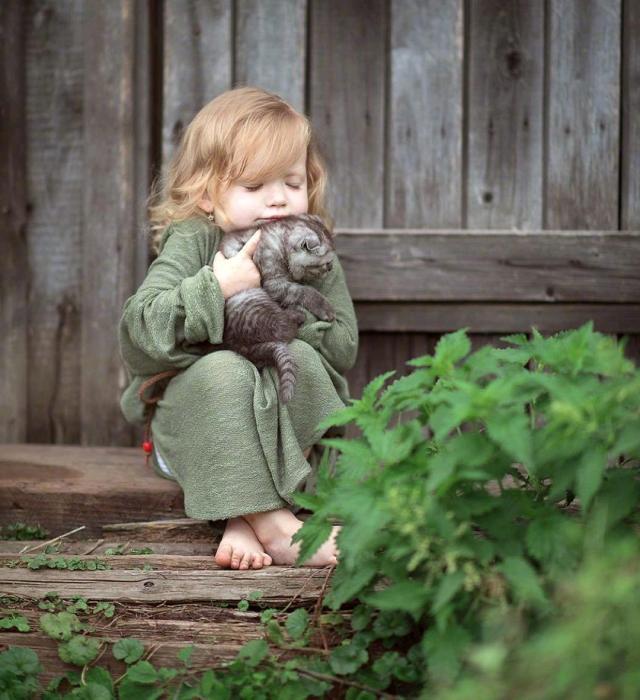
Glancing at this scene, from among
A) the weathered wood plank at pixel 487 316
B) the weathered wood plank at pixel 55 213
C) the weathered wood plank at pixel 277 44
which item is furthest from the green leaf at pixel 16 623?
the weathered wood plank at pixel 277 44

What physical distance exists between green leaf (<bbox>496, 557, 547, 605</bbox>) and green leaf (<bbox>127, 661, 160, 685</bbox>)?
0.93 meters

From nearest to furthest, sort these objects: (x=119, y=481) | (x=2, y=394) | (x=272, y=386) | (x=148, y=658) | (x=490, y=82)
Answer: (x=148, y=658) < (x=272, y=386) < (x=119, y=481) < (x=490, y=82) < (x=2, y=394)

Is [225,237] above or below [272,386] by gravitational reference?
above

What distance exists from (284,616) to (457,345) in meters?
0.88

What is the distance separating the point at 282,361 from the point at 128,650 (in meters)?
0.89

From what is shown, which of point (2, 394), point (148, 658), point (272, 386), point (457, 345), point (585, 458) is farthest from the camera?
point (2, 394)

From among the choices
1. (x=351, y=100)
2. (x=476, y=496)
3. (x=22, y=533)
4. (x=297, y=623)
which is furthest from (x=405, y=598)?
(x=351, y=100)

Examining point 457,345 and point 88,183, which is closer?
point 457,345

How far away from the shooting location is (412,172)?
3.70 metres

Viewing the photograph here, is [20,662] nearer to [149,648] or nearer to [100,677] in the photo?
[100,677]

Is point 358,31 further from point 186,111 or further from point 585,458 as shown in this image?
Result: point 585,458

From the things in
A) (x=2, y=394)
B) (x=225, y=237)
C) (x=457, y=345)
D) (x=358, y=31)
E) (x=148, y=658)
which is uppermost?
(x=358, y=31)

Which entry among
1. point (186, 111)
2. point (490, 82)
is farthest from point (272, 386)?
point (490, 82)

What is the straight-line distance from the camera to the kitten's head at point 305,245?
2.72 meters
